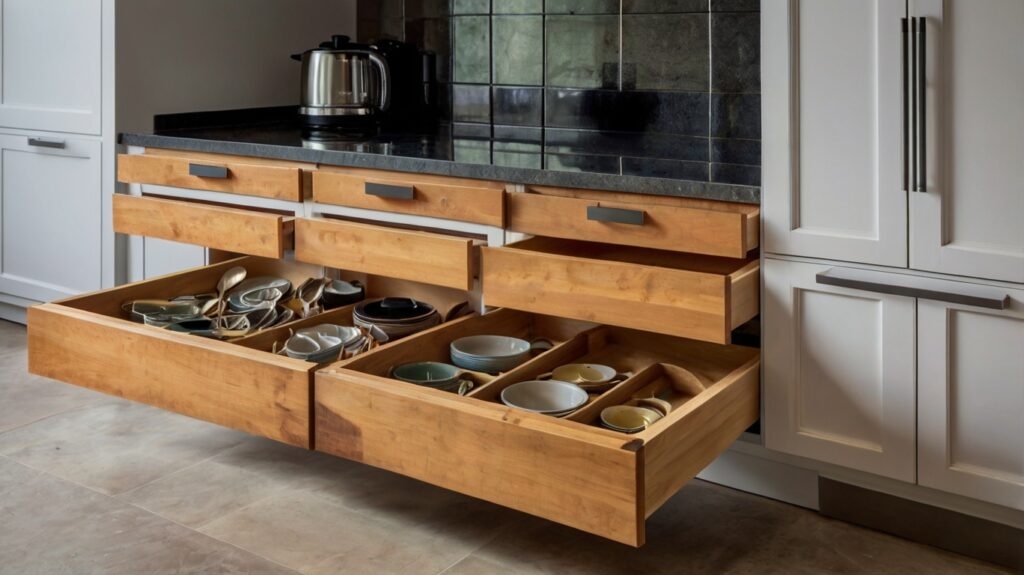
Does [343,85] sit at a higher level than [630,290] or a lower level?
higher

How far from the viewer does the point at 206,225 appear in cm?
274

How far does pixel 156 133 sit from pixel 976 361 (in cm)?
238

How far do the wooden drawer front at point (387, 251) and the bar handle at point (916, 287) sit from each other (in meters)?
0.77

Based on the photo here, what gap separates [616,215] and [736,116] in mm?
734

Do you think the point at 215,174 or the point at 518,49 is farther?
the point at 518,49

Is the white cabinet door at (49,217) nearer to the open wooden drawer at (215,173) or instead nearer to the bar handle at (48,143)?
the bar handle at (48,143)

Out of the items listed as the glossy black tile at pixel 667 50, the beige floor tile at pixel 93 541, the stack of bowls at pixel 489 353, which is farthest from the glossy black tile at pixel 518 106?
the beige floor tile at pixel 93 541

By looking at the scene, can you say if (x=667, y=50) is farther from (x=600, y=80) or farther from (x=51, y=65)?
(x=51, y=65)

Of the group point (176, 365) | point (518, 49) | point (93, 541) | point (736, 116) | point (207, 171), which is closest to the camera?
point (93, 541)

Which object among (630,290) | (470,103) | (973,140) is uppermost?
(470,103)

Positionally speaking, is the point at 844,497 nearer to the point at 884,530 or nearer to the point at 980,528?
the point at 884,530

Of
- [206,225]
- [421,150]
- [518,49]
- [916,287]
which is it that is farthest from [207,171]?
[916,287]

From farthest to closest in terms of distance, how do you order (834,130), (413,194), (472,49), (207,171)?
(472,49) → (207,171) → (413,194) → (834,130)

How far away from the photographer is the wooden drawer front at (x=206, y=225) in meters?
2.61
